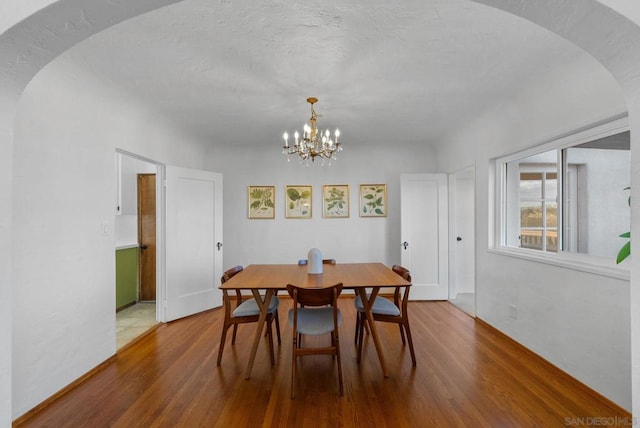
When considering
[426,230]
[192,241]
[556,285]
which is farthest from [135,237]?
[556,285]

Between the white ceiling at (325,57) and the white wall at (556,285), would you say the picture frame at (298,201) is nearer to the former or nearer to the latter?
the white ceiling at (325,57)

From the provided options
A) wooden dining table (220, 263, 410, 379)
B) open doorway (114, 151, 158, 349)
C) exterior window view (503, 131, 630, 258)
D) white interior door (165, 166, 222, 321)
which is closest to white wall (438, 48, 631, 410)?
exterior window view (503, 131, 630, 258)

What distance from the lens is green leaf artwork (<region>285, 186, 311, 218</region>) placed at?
4.79 m

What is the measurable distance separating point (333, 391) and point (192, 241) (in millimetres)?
2710

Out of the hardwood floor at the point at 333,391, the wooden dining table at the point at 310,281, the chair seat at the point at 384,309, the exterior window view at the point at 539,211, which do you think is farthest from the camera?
the exterior window view at the point at 539,211

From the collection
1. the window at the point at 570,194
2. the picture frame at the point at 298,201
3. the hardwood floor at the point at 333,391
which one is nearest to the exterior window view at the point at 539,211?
the window at the point at 570,194

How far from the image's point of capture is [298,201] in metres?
4.79

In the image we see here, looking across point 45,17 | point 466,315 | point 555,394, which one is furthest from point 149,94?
point 466,315

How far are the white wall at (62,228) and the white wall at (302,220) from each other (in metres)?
2.04

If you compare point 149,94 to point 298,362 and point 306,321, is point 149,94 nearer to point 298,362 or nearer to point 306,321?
point 306,321

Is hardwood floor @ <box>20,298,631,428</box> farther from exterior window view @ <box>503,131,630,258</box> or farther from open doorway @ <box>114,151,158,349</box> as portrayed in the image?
open doorway @ <box>114,151,158,349</box>

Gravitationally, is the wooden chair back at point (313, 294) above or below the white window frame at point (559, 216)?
below

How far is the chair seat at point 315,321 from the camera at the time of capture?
2.16 m

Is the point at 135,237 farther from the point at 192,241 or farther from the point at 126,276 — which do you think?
the point at 192,241
